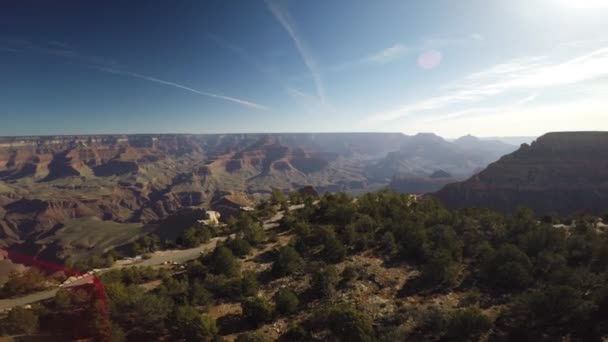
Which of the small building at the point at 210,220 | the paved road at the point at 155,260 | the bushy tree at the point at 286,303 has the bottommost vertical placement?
the small building at the point at 210,220

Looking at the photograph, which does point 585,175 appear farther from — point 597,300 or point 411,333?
point 411,333

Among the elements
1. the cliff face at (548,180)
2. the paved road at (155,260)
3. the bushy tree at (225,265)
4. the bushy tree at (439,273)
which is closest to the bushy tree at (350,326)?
the bushy tree at (439,273)

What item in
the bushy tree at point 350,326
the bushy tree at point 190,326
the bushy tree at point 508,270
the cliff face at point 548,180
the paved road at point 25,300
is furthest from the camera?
the cliff face at point 548,180

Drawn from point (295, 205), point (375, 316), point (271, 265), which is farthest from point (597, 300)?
point (295, 205)

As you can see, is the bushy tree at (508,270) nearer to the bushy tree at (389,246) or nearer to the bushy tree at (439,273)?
the bushy tree at (439,273)

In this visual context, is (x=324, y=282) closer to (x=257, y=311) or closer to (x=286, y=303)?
(x=286, y=303)

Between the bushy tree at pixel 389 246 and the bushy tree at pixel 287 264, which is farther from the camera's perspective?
the bushy tree at pixel 389 246

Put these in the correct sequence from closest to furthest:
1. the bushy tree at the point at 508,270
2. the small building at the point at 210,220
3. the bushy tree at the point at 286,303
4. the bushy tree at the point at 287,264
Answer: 1. the bushy tree at the point at 286,303
2. the bushy tree at the point at 508,270
3. the bushy tree at the point at 287,264
4. the small building at the point at 210,220

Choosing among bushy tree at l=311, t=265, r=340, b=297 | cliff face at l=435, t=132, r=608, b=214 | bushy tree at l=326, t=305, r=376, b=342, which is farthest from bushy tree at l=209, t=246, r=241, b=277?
cliff face at l=435, t=132, r=608, b=214
